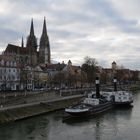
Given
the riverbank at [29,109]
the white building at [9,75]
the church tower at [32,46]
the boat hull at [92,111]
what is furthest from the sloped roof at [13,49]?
the boat hull at [92,111]

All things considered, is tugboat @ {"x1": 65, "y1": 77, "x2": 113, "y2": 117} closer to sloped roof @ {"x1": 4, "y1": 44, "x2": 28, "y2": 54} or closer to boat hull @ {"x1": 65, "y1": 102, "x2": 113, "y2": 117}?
boat hull @ {"x1": 65, "y1": 102, "x2": 113, "y2": 117}

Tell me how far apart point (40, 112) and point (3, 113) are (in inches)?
432

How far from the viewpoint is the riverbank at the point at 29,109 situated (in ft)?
171

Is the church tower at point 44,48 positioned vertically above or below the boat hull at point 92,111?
above

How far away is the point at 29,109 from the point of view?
59812 mm

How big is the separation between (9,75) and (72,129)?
5326 cm

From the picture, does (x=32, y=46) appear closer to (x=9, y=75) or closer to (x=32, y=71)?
(x=32, y=71)

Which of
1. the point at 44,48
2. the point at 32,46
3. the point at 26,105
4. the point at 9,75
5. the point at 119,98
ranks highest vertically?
the point at 44,48

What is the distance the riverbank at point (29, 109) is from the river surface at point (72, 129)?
125 centimetres

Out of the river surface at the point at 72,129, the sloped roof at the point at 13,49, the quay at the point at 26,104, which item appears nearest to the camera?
the river surface at the point at 72,129

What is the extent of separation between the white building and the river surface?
38.2 meters

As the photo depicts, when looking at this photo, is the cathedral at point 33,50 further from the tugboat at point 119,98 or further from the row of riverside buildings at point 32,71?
the tugboat at point 119,98

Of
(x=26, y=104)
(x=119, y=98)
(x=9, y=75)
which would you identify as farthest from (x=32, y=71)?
(x=26, y=104)

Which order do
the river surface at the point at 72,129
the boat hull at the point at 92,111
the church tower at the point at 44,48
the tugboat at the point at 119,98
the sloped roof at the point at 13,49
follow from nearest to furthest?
the river surface at the point at 72,129, the boat hull at the point at 92,111, the tugboat at the point at 119,98, the sloped roof at the point at 13,49, the church tower at the point at 44,48
